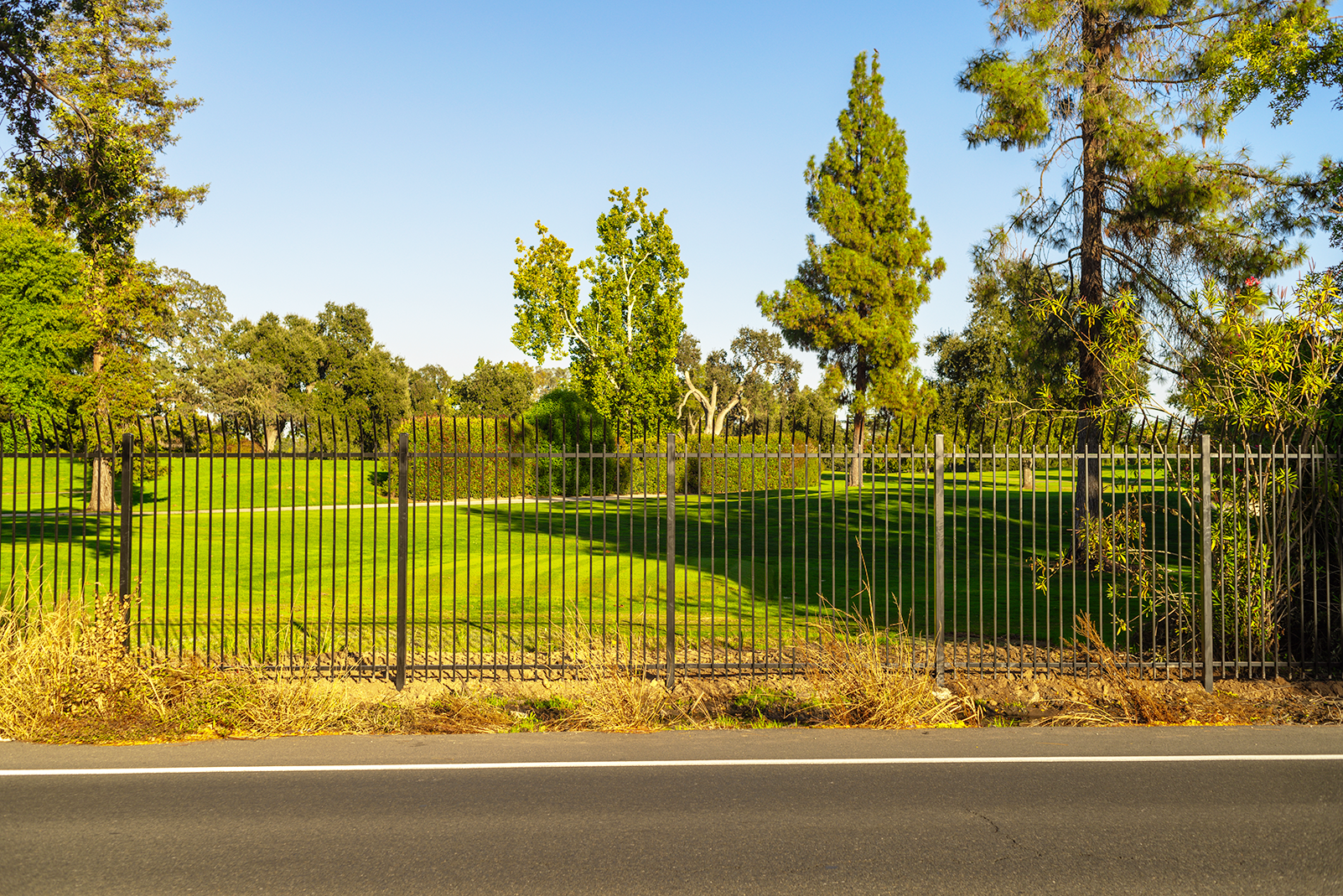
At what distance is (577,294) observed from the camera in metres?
41.7

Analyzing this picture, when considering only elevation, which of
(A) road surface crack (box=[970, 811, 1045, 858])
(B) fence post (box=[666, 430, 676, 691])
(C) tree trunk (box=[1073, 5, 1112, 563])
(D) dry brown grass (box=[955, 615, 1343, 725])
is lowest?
(D) dry brown grass (box=[955, 615, 1343, 725])

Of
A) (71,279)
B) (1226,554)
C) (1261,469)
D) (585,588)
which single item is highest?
(71,279)

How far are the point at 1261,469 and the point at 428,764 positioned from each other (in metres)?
8.68

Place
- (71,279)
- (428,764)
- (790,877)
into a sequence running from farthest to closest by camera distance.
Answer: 1. (71,279)
2. (428,764)
3. (790,877)

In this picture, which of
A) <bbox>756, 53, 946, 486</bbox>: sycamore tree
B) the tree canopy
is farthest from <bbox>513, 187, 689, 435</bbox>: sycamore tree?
the tree canopy

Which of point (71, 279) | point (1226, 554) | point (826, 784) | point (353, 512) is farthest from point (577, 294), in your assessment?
point (826, 784)

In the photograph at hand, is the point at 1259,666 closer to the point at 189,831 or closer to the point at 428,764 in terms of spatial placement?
the point at 428,764

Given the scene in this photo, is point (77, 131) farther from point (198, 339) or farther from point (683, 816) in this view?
point (198, 339)

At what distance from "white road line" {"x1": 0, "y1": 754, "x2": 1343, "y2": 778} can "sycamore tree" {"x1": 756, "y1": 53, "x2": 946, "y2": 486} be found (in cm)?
3588

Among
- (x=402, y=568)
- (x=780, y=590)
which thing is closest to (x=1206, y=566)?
(x=780, y=590)

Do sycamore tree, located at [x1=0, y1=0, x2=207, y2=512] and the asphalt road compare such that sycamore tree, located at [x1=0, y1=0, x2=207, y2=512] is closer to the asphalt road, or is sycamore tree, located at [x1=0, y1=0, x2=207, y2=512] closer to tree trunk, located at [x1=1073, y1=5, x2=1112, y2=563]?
the asphalt road

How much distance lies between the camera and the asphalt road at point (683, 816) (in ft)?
15.5

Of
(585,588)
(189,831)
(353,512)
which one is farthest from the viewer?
(353,512)

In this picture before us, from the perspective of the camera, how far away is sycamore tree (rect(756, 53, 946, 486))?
42250 millimetres
